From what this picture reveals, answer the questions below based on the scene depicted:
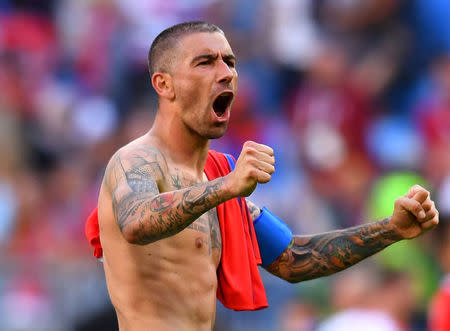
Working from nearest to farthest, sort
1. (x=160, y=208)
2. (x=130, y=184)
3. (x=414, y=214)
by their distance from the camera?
(x=160, y=208), (x=130, y=184), (x=414, y=214)

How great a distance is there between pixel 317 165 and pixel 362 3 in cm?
169

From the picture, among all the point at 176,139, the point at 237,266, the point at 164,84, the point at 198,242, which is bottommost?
the point at 237,266

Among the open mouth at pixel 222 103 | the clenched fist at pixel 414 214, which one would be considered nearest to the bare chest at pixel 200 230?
the open mouth at pixel 222 103

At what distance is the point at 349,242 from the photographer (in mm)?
4125

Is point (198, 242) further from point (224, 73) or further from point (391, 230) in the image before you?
point (391, 230)

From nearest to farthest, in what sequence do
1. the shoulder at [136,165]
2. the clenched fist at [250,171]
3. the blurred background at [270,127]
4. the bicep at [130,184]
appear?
1. the clenched fist at [250,171]
2. the bicep at [130,184]
3. the shoulder at [136,165]
4. the blurred background at [270,127]

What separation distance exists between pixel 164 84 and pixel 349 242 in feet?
3.59

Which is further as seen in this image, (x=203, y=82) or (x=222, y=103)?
(x=222, y=103)

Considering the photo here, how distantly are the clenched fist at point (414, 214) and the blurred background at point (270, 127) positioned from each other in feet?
6.19

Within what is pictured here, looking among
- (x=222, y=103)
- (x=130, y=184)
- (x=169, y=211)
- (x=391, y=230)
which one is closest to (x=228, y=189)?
(x=169, y=211)

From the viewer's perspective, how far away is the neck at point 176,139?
385 cm

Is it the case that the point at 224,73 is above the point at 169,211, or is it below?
above

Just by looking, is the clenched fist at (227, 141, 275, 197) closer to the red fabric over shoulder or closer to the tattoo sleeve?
the tattoo sleeve

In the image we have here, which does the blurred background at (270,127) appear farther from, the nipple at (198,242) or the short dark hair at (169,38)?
the short dark hair at (169,38)
